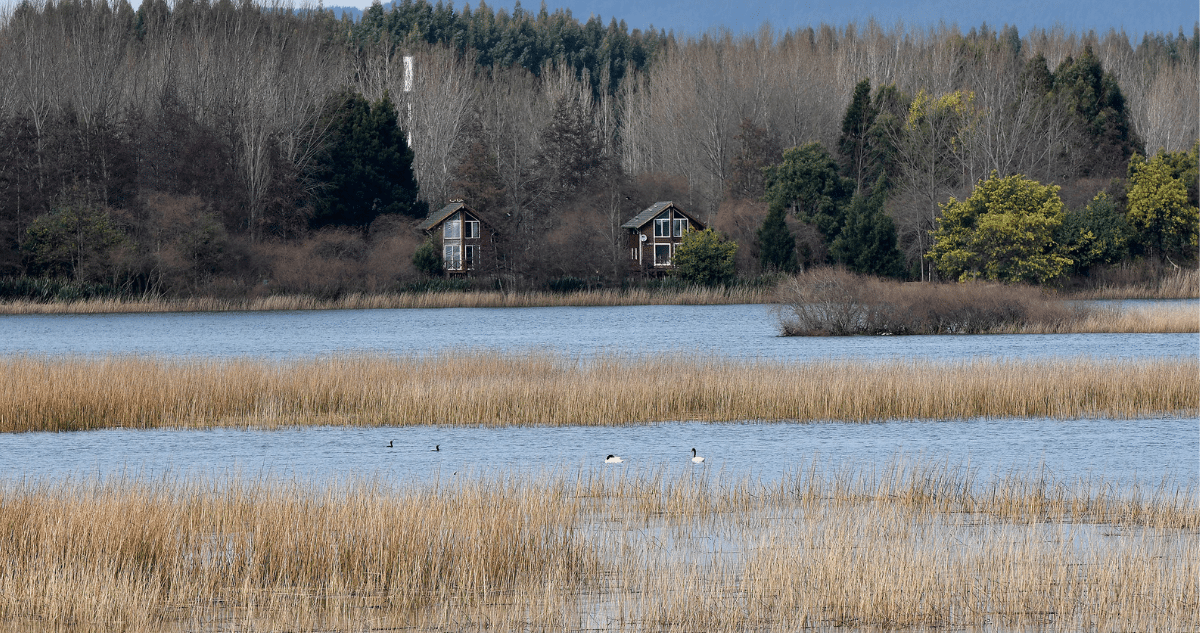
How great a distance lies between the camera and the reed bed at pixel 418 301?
62562 millimetres

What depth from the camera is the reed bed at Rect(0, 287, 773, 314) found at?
205 feet

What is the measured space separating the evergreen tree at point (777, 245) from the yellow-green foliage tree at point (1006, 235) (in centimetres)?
1258

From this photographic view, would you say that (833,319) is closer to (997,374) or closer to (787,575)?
(997,374)

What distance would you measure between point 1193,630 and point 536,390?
1416cm

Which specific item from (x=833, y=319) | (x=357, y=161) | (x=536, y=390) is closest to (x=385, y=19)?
(x=357, y=161)

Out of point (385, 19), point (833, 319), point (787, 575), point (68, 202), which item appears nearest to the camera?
point (787, 575)

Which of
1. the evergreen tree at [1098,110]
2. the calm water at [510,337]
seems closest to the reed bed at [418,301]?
the calm water at [510,337]

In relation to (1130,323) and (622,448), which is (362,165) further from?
(622,448)

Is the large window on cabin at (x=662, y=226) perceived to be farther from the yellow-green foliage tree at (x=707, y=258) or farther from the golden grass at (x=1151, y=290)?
the golden grass at (x=1151, y=290)

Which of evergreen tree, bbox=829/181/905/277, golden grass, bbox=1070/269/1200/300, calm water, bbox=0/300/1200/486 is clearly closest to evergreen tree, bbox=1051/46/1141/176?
evergreen tree, bbox=829/181/905/277

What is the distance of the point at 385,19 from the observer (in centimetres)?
13038

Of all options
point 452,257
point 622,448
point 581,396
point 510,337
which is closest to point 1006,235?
point 510,337

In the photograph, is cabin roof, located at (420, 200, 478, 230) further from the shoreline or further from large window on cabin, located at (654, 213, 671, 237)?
large window on cabin, located at (654, 213, 671, 237)

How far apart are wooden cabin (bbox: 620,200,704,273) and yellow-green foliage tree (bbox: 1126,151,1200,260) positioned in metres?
26.6
